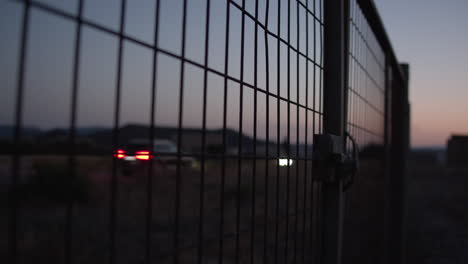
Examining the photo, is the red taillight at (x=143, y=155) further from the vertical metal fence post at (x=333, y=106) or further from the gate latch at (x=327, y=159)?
the vertical metal fence post at (x=333, y=106)

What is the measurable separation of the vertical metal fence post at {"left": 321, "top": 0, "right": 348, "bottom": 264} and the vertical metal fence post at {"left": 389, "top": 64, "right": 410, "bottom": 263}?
2954 mm

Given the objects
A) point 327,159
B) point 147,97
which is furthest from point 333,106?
point 147,97

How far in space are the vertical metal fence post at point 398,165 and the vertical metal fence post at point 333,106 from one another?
9.69ft

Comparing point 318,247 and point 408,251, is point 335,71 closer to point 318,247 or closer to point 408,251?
point 318,247

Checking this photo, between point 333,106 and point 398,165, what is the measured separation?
356 centimetres

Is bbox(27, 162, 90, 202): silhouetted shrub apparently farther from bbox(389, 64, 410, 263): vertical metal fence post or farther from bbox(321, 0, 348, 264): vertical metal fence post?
bbox(389, 64, 410, 263): vertical metal fence post

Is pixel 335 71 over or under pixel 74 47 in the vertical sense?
over

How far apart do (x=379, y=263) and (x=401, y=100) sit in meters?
2.27

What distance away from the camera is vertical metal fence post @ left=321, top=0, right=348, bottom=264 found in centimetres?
200

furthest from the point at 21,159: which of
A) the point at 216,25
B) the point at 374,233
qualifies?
the point at 374,233

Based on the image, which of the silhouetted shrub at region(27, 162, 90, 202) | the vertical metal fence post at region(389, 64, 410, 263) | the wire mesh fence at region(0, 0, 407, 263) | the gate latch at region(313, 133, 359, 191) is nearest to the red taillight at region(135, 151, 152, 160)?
the wire mesh fence at region(0, 0, 407, 263)

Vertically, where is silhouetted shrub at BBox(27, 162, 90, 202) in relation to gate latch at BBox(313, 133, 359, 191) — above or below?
below

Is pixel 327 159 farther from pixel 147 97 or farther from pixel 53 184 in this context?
pixel 53 184

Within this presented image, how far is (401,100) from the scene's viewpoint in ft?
18.0
